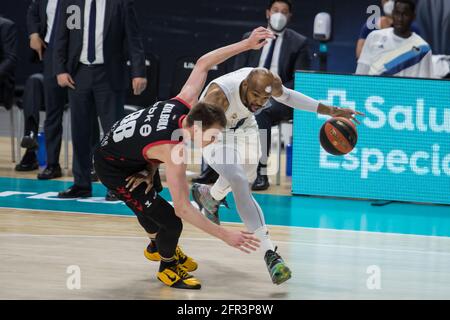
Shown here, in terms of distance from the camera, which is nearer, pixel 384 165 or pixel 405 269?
pixel 405 269

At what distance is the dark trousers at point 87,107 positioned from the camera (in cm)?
897

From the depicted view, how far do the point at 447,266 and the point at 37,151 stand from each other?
6.43m

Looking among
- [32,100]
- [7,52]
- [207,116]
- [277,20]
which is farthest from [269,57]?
[207,116]

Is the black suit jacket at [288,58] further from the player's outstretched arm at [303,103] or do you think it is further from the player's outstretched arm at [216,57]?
the player's outstretched arm at [216,57]

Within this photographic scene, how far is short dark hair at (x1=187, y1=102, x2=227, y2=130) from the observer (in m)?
5.07

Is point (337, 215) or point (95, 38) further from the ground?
point (95, 38)

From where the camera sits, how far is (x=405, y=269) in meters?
6.52

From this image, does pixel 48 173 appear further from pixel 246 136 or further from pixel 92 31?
pixel 246 136

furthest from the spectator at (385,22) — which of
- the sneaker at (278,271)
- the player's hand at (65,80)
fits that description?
the sneaker at (278,271)

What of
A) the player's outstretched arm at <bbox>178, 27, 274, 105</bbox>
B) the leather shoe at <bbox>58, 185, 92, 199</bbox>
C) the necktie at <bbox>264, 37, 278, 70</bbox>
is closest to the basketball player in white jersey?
the player's outstretched arm at <bbox>178, 27, 274, 105</bbox>

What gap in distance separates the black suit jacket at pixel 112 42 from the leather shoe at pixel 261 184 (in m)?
1.82

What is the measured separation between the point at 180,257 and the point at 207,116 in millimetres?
1451
